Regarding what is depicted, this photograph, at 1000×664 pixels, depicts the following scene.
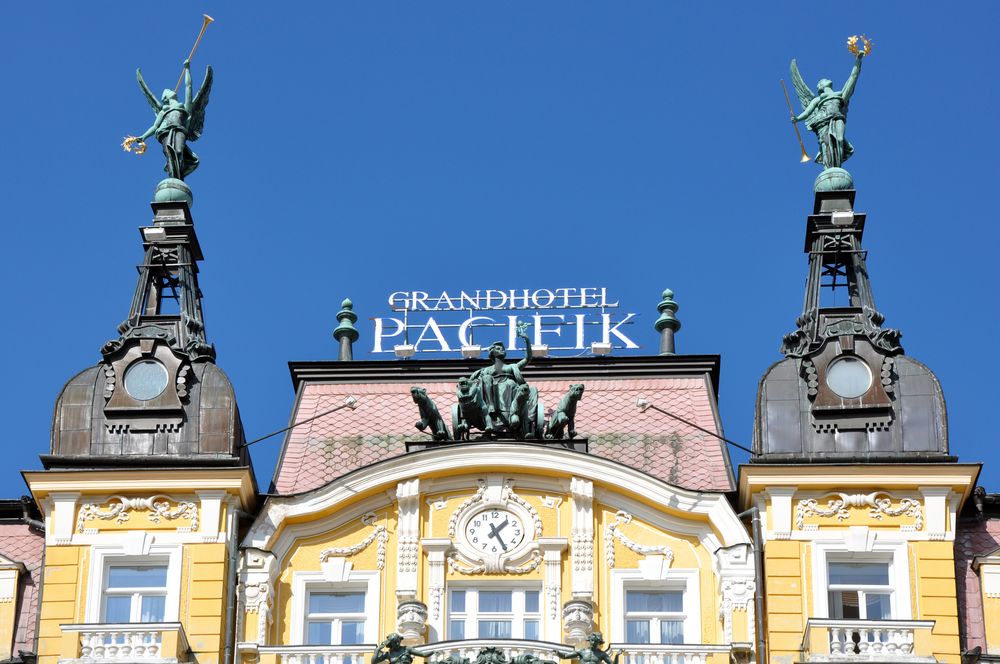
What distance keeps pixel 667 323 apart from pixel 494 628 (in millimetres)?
10092

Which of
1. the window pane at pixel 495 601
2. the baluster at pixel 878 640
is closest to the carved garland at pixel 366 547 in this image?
the window pane at pixel 495 601

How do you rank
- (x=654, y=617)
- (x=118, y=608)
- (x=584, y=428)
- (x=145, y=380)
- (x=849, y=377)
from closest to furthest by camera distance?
1. (x=654, y=617)
2. (x=118, y=608)
3. (x=849, y=377)
4. (x=145, y=380)
5. (x=584, y=428)

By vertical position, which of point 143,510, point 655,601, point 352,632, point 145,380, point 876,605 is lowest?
point 352,632

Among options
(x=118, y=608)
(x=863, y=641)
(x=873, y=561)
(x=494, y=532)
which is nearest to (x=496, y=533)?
(x=494, y=532)

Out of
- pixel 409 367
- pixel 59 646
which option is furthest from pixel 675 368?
pixel 59 646

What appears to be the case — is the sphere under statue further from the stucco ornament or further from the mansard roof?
the stucco ornament

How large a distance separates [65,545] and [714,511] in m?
11.4

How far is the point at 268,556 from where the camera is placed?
4944cm

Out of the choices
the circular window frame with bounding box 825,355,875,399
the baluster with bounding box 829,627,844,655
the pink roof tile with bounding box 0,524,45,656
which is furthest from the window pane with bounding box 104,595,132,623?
the circular window frame with bounding box 825,355,875,399

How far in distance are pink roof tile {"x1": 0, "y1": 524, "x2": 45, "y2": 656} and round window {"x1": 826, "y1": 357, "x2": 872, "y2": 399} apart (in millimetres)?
14443

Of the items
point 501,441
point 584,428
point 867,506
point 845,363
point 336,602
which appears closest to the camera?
point 867,506

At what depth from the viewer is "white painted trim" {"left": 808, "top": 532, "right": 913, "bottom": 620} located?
48344 millimetres

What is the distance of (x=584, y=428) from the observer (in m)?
52.8

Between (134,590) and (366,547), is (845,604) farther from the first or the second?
(134,590)
